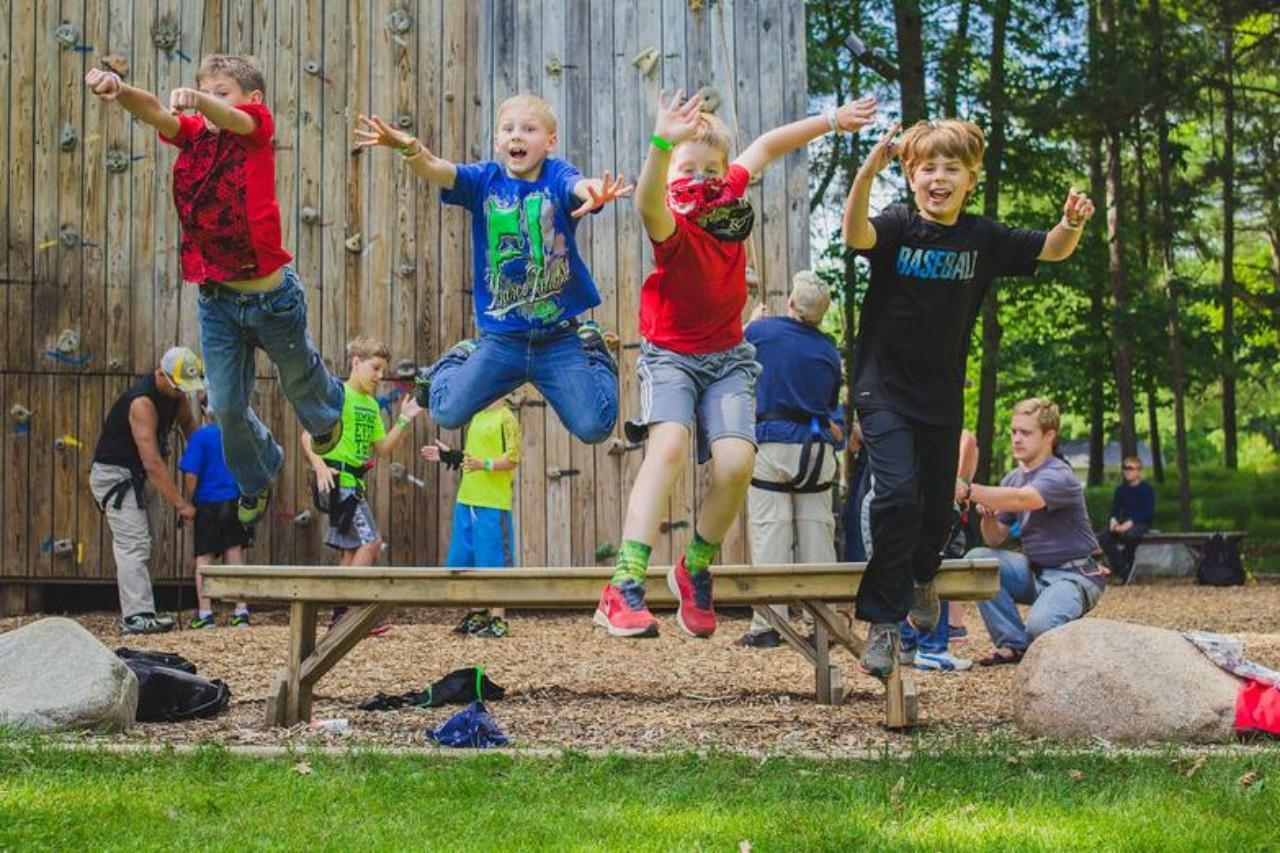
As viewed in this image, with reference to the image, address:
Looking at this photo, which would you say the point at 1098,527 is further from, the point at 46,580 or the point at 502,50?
the point at 46,580

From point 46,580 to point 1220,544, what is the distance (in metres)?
12.0

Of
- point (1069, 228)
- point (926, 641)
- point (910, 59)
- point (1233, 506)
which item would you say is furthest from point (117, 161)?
point (1233, 506)

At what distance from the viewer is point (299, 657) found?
6.84m

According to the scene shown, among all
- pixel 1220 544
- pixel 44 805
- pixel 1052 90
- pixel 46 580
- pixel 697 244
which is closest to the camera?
pixel 44 805

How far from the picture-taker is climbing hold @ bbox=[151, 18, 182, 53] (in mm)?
11383

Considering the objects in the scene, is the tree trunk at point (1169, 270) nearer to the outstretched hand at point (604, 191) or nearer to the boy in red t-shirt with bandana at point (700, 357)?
the boy in red t-shirt with bandana at point (700, 357)

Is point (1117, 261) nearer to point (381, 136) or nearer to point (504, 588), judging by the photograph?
point (504, 588)

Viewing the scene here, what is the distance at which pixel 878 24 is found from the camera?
23.0 m

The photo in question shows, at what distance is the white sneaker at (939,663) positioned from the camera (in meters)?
8.66

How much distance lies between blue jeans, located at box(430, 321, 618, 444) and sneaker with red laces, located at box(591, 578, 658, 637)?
0.75m

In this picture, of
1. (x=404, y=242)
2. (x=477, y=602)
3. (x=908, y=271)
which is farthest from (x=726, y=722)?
(x=404, y=242)

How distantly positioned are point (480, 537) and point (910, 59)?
12.3m

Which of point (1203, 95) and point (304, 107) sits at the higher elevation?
point (1203, 95)

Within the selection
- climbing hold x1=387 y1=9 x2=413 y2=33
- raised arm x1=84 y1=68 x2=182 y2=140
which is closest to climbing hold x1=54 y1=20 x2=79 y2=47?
climbing hold x1=387 y1=9 x2=413 y2=33
